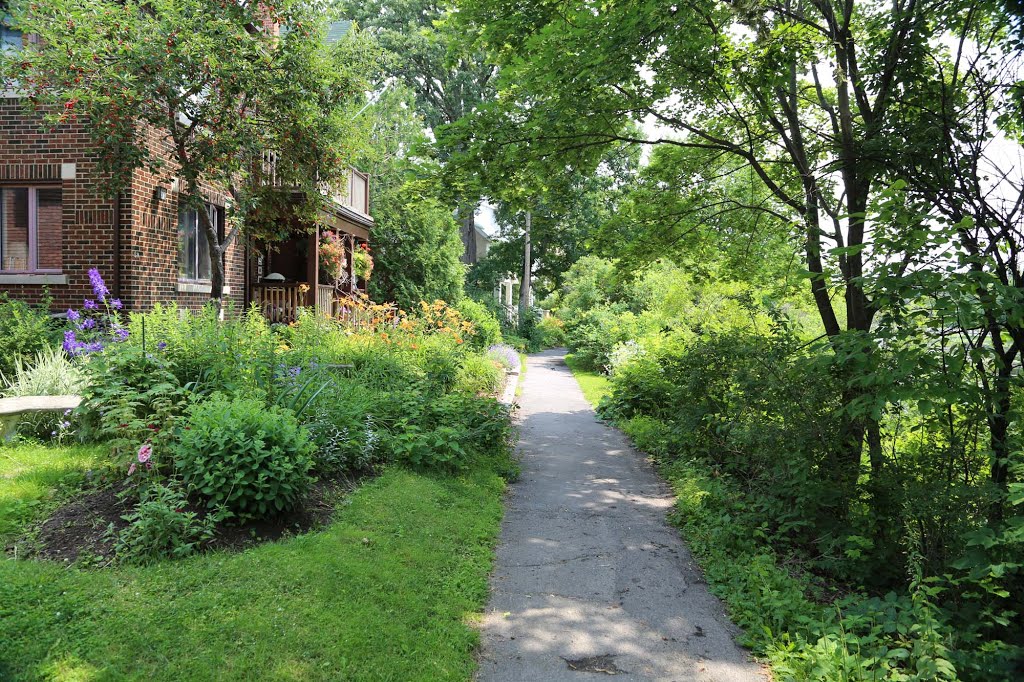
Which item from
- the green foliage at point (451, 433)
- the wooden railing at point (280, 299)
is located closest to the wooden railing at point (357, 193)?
the wooden railing at point (280, 299)

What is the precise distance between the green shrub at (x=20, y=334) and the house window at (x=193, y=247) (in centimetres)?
301

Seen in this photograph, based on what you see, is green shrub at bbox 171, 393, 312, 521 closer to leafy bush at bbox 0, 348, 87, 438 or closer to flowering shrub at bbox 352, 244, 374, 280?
leafy bush at bbox 0, 348, 87, 438

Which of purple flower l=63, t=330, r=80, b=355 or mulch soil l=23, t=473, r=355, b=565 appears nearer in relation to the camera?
mulch soil l=23, t=473, r=355, b=565

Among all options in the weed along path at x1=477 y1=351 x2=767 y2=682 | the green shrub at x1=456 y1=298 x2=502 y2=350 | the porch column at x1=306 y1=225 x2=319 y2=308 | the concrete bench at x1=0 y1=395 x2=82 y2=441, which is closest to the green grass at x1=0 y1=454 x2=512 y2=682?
the weed along path at x1=477 y1=351 x2=767 y2=682

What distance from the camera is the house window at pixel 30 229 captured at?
36.8 ft

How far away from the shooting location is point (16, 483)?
5.20m

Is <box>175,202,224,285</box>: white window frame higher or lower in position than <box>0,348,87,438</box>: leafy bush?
higher

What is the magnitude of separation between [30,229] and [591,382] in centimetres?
1277

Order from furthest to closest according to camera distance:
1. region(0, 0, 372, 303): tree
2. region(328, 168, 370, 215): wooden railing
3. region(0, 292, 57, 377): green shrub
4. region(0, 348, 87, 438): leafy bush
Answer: region(328, 168, 370, 215): wooden railing, region(0, 0, 372, 303): tree, region(0, 292, 57, 377): green shrub, region(0, 348, 87, 438): leafy bush

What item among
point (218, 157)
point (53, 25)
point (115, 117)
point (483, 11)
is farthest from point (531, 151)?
point (53, 25)

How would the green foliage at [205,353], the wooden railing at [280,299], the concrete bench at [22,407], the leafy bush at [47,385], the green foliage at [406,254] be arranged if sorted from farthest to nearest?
the green foliage at [406,254]
the wooden railing at [280,299]
the leafy bush at [47,385]
the concrete bench at [22,407]
the green foliage at [205,353]

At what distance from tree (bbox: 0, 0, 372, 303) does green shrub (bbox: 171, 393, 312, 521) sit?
5979 millimetres

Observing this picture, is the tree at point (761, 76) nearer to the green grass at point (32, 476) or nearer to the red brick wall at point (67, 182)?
the green grass at point (32, 476)

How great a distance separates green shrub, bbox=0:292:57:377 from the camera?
8438mm
